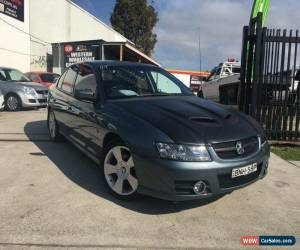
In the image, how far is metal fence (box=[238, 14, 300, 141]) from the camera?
26.8 ft

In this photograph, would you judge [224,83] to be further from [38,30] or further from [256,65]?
[38,30]

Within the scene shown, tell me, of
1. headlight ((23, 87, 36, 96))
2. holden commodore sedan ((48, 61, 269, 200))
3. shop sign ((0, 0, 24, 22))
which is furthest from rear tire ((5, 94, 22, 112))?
holden commodore sedan ((48, 61, 269, 200))

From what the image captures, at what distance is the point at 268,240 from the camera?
367 cm

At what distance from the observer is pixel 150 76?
581cm

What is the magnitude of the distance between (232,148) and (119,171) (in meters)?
1.33

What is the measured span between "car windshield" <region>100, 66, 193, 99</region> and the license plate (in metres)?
1.81

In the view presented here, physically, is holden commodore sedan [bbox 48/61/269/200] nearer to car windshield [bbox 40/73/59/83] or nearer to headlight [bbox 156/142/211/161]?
headlight [bbox 156/142/211/161]

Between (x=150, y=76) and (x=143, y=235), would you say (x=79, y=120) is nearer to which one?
(x=150, y=76)

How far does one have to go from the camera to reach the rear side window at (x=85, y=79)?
5396 millimetres

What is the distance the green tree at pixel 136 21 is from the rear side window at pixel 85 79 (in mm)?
43447

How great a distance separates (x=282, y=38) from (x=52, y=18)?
20.0 metres

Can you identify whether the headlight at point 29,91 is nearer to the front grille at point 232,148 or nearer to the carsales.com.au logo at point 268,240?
the front grille at point 232,148

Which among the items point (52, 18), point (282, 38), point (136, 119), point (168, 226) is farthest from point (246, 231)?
point (52, 18)

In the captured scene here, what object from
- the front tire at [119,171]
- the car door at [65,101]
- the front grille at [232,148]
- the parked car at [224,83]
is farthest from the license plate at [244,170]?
the parked car at [224,83]
